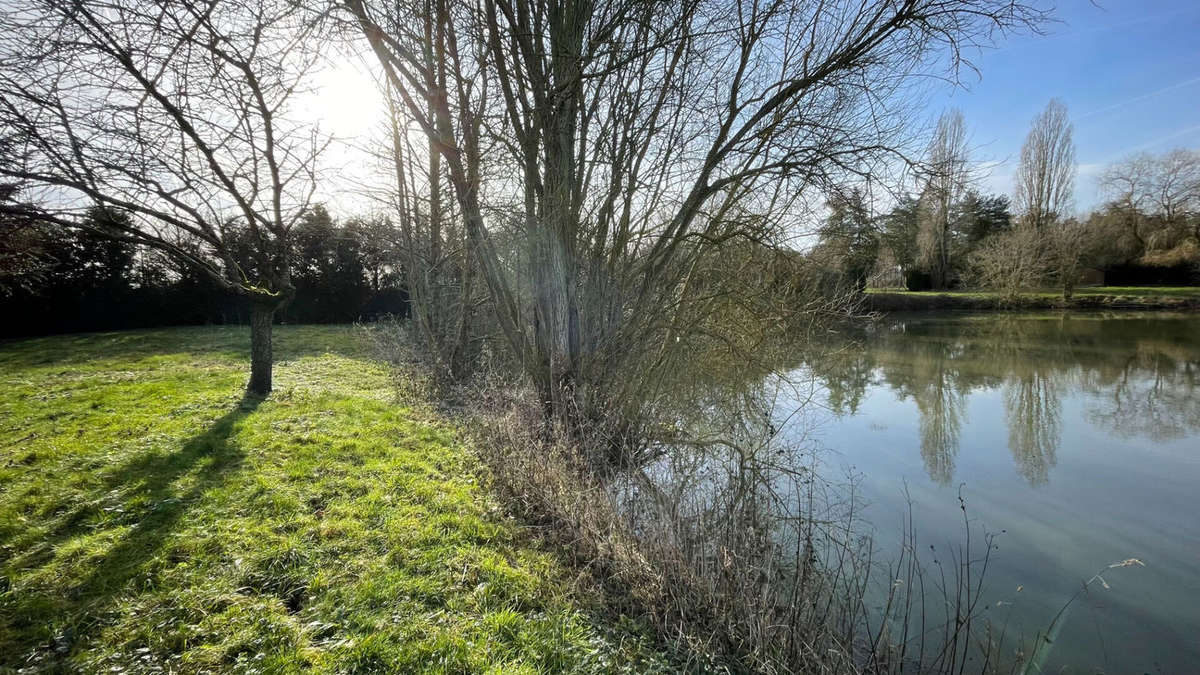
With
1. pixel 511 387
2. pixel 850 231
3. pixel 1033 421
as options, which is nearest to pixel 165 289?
pixel 511 387

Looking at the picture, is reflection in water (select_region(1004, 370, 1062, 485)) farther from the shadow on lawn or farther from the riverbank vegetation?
the shadow on lawn

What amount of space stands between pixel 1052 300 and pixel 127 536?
118ft

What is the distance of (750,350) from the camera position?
685 centimetres

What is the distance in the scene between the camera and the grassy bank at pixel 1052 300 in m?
23.3

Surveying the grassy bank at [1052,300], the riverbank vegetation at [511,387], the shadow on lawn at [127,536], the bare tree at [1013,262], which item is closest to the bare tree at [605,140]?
the riverbank vegetation at [511,387]

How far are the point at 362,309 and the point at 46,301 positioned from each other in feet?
31.4

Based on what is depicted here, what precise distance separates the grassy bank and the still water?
1218 cm

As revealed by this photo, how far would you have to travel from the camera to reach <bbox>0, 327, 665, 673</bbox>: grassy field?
87.7 inches

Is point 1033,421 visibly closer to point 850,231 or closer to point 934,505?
point 934,505

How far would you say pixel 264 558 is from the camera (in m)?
2.87

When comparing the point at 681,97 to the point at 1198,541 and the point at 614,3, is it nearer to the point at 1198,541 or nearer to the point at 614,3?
the point at 614,3

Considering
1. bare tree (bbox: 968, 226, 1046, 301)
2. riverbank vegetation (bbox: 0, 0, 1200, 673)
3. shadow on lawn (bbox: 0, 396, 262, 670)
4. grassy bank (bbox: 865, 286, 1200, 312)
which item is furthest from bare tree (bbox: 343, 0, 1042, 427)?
bare tree (bbox: 968, 226, 1046, 301)

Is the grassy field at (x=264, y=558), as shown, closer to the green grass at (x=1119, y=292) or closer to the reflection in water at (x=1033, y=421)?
the reflection in water at (x=1033, y=421)

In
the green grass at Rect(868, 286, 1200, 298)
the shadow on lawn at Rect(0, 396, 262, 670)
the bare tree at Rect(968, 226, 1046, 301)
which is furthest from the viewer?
the green grass at Rect(868, 286, 1200, 298)
